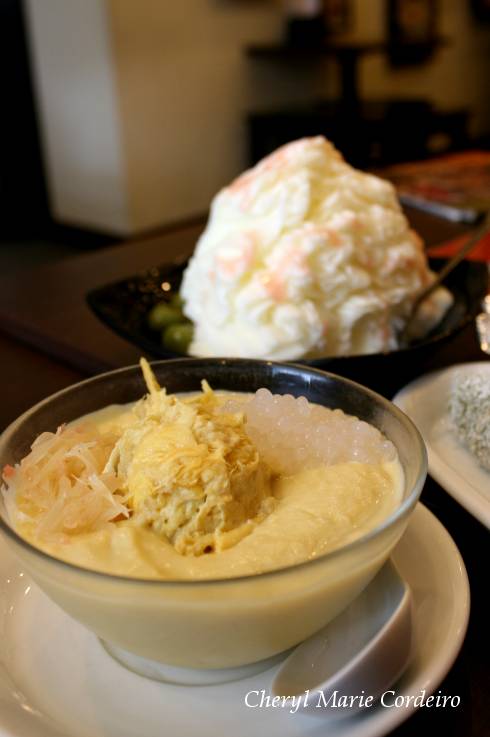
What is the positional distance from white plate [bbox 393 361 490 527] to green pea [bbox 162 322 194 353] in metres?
0.32

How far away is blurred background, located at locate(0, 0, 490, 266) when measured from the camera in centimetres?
386

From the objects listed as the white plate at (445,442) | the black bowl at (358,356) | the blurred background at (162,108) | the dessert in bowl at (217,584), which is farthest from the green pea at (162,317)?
the blurred background at (162,108)

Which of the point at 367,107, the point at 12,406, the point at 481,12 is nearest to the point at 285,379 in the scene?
the point at 12,406

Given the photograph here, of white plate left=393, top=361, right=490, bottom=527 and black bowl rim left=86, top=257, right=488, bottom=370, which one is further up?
black bowl rim left=86, top=257, right=488, bottom=370

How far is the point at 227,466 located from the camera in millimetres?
567

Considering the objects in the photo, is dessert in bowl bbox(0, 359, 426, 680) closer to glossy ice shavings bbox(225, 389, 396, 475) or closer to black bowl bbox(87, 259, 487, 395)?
glossy ice shavings bbox(225, 389, 396, 475)

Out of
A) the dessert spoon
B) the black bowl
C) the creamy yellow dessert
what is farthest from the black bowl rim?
the dessert spoon

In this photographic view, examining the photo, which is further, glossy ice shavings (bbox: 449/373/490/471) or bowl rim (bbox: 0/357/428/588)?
glossy ice shavings (bbox: 449/373/490/471)

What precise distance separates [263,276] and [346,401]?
1.17 feet

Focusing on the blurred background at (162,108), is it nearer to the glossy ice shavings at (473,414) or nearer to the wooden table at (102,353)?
the wooden table at (102,353)

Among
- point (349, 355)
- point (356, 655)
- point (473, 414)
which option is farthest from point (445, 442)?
point (356, 655)

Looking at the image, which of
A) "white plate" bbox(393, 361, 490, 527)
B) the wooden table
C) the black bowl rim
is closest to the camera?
the wooden table

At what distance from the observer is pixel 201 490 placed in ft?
1.82

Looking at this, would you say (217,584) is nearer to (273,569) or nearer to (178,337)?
(273,569)
